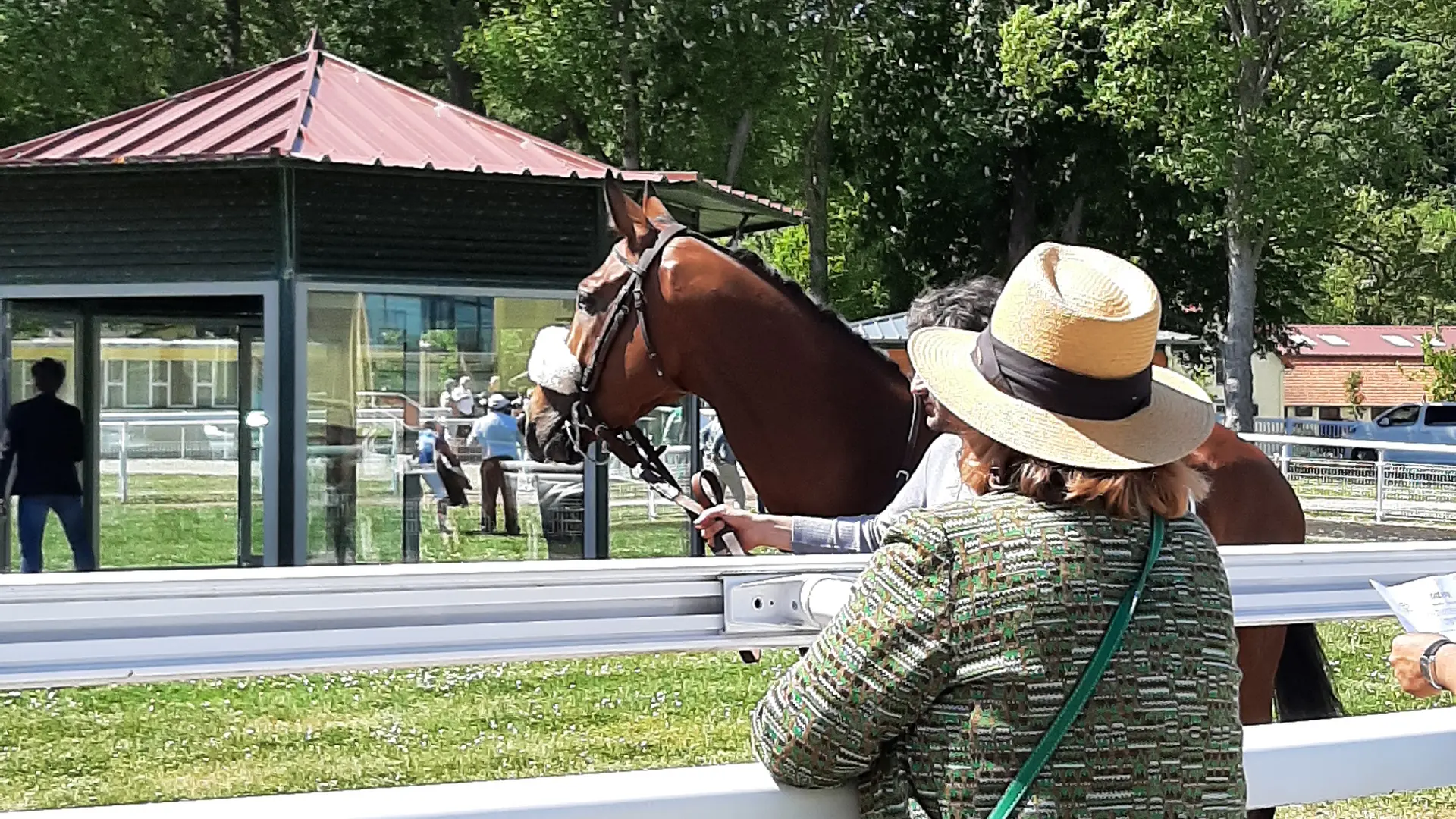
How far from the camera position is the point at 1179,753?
1958 mm

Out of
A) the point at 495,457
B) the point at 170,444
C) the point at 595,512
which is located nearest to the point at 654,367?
the point at 595,512

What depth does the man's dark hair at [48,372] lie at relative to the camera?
10750 mm

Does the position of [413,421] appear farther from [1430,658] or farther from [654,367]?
[1430,658]

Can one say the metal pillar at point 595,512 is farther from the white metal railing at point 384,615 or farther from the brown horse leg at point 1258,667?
the white metal railing at point 384,615

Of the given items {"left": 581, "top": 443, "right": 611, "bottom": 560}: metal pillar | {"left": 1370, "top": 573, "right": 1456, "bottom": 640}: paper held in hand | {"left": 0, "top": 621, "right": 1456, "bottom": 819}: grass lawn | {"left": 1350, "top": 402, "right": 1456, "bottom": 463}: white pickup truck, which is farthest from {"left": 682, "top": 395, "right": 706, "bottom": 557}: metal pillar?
{"left": 1350, "top": 402, "right": 1456, "bottom": 463}: white pickup truck

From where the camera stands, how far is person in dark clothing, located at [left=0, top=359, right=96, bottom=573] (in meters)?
10.6

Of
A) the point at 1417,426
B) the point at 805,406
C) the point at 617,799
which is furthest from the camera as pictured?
the point at 1417,426

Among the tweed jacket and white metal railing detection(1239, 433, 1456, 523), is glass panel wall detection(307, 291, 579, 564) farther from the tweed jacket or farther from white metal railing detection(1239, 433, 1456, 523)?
white metal railing detection(1239, 433, 1456, 523)

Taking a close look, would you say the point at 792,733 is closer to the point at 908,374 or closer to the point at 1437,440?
the point at 908,374

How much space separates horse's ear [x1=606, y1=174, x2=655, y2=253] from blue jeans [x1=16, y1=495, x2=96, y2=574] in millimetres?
6780

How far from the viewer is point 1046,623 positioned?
188 cm

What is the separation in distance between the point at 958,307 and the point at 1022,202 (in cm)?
3186

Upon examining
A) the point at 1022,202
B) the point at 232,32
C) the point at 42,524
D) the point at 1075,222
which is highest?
the point at 232,32

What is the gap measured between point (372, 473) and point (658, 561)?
24.4ft
